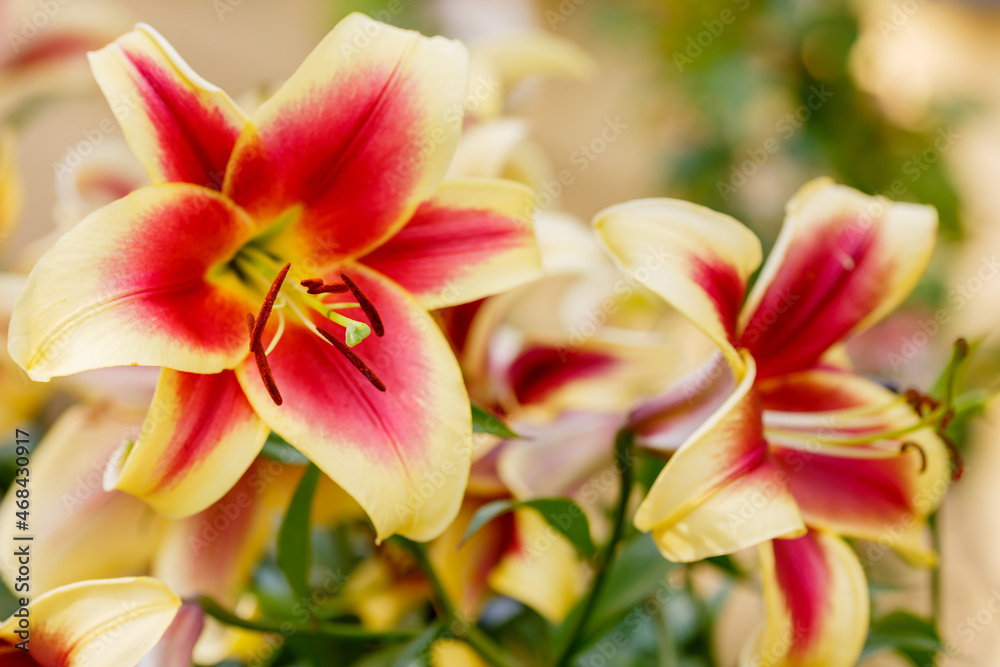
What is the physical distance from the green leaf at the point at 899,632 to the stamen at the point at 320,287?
28cm

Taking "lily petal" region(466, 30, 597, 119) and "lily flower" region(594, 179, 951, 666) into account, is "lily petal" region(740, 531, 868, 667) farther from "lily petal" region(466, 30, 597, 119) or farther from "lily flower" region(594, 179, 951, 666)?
A: "lily petal" region(466, 30, 597, 119)

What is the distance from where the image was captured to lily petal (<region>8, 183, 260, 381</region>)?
260 millimetres

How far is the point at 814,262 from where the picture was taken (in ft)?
1.16

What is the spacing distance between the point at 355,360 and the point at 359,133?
0.08 metres

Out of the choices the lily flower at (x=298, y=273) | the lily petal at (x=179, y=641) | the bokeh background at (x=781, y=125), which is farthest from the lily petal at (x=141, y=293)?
the bokeh background at (x=781, y=125)

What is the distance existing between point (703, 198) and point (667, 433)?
1.12 m

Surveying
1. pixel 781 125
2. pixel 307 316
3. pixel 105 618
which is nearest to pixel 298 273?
pixel 307 316

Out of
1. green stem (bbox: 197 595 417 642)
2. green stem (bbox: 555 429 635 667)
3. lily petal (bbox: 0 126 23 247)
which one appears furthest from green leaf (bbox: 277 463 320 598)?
lily petal (bbox: 0 126 23 247)

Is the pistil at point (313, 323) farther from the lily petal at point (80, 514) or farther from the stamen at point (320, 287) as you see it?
the lily petal at point (80, 514)

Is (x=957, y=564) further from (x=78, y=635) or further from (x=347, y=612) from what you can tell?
(x=78, y=635)

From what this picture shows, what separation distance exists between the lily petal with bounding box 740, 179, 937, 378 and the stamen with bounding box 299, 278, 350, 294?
0.50 feet

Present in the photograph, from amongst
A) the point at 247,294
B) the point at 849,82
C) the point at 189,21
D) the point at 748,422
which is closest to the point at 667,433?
the point at 748,422

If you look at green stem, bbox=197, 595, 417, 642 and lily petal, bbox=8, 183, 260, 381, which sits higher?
lily petal, bbox=8, 183, 260, 381

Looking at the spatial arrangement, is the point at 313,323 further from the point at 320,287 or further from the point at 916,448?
the point at 916,448
